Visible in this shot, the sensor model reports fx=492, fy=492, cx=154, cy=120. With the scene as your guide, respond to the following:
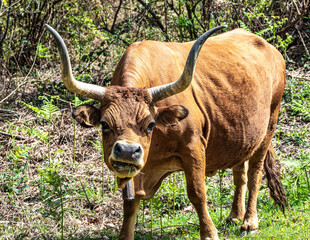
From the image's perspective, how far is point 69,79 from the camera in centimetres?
469

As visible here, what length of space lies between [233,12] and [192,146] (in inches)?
265

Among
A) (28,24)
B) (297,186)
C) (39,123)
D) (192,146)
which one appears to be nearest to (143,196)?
(192,146)

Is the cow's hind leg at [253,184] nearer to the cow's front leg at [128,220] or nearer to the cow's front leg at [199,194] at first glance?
the cow's front leg at [199,194]

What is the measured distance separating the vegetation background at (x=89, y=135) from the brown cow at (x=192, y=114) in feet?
1.56

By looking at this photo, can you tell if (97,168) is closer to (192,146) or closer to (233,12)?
(192,146)

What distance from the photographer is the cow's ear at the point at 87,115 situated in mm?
4902

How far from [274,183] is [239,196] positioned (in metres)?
0.56

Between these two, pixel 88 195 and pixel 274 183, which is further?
pixel 88 195

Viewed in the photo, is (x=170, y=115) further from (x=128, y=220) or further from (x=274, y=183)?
(x=274, y=183)

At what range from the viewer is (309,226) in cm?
609

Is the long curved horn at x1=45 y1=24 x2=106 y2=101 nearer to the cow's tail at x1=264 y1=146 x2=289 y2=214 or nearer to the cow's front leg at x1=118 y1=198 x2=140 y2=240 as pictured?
the cow's front leg at x1=118 y1=198 x2=140 y2=240

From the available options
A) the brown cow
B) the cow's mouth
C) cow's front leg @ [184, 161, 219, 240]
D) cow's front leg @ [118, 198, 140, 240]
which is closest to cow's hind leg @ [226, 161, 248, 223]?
the brown cow

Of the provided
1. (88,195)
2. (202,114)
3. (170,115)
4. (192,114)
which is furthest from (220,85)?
(88,195)

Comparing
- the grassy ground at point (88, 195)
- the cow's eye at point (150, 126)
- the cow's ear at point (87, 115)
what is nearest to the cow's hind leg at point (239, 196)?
the grassy ground at point (88, 195)
